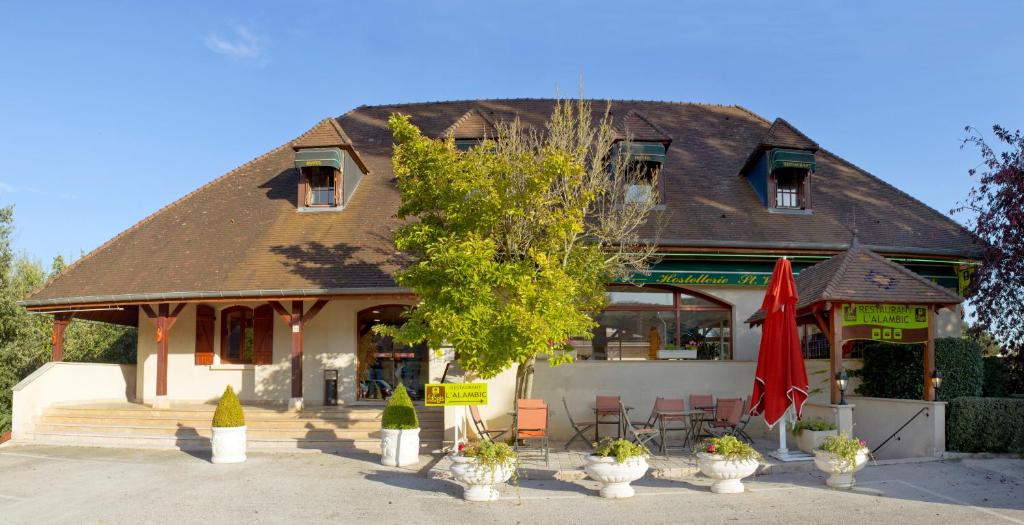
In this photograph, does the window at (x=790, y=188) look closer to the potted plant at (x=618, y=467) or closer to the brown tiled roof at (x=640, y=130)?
the brown tiled roof at (x=640, y=130)

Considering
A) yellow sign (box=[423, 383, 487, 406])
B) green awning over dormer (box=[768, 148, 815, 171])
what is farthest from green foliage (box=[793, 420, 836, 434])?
green awning over dormer (box=[768, 148, 815, 171])

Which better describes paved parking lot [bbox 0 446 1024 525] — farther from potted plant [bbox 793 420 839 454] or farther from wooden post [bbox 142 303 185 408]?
wooden post [bbox 142 303 185 408]

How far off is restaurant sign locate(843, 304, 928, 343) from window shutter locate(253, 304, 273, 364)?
1159 cm

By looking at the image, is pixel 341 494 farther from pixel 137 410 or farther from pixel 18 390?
pixel 18 390

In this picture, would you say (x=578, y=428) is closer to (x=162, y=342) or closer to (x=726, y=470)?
(x=726, y=470)

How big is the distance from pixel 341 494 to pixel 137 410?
24.6ft

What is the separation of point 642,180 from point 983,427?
8.29 m

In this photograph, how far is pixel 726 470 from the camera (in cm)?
918

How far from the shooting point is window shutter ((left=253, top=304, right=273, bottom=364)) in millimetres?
17375

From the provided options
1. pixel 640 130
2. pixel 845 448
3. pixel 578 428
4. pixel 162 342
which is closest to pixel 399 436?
pixel 578 428

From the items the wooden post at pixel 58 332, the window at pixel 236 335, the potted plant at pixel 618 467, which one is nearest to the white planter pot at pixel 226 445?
the window at pixel 236 335

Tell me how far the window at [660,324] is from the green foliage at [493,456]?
7.54 m

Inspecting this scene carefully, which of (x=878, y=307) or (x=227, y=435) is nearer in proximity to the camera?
(x=878, y=307)

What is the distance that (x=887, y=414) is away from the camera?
40.8 ft
